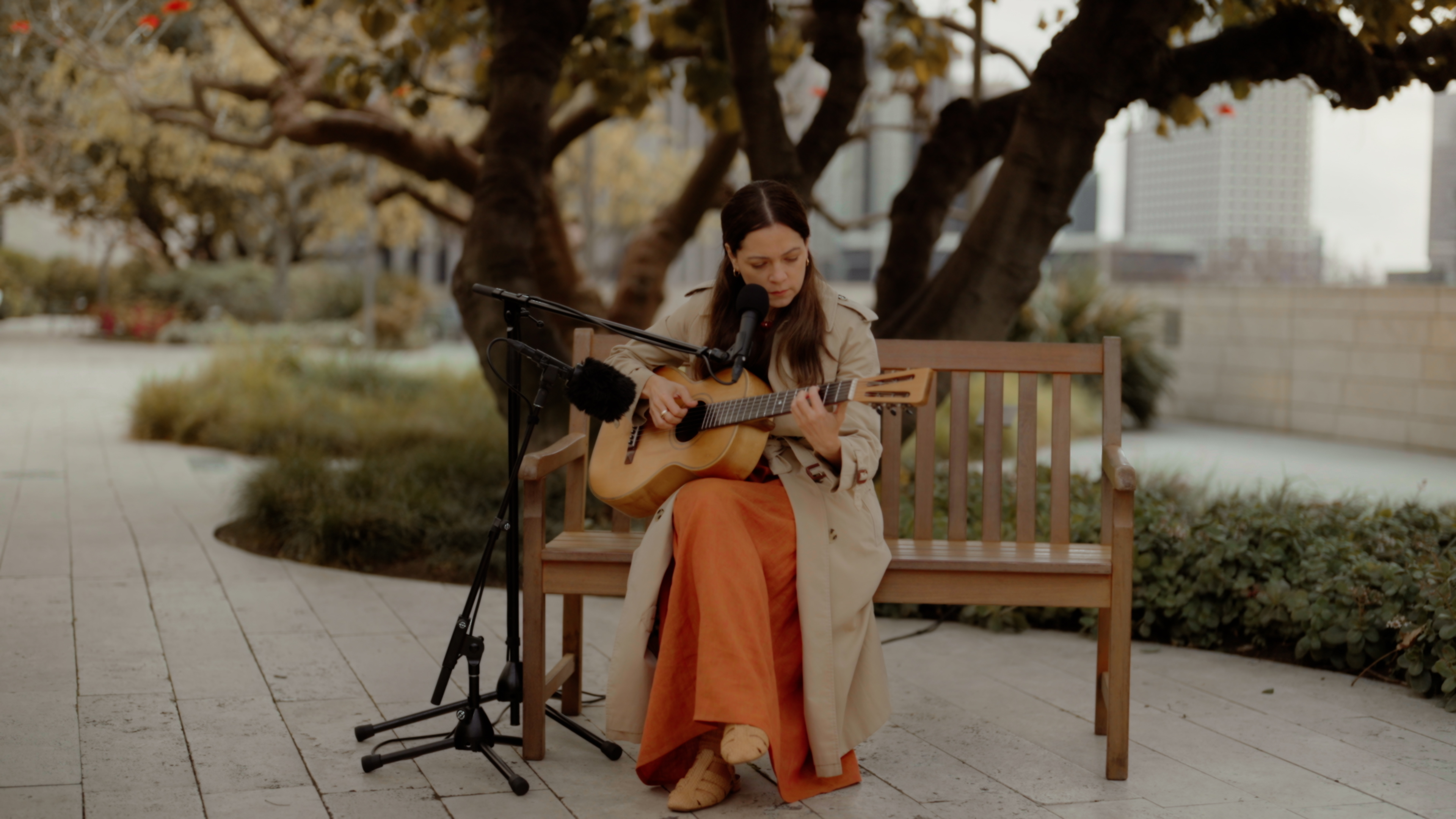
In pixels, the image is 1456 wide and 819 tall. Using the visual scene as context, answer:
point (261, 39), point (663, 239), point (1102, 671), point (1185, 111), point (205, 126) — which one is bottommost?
point (1102, 671)

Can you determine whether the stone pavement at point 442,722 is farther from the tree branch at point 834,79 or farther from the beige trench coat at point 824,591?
the tree branch at point 834,79

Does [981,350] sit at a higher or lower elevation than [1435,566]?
higher

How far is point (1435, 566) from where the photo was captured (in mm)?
4352

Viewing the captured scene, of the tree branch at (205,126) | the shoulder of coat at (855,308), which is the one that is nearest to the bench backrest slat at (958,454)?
the shoulder of coat at (855,308)

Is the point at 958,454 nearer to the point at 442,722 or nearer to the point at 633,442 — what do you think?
the point at 633,442

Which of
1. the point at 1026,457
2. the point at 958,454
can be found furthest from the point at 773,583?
the point at 1026,457

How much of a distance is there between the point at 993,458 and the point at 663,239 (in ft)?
19.2

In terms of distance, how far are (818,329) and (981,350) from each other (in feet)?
2.51

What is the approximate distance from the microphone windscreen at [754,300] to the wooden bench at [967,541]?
2.37 feet

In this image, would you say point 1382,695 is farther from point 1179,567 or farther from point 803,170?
point 803,170

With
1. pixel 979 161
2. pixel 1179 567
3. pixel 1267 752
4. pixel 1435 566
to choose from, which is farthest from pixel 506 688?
pixel 979 161

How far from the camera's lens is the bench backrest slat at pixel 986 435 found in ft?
12.9

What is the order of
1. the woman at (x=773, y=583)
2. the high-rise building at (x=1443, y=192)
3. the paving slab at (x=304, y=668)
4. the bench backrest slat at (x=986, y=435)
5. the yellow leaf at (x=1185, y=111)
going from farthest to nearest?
the high-rise building at (x=1443, y=192) → the yellow leaf at (x=1185, y=111) → the paving slab at (x=304, y=668) → the bench backrest slat at (x=986, y=435) → the woman at (x=773, y=583)

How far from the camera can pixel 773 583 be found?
10.9 feet
